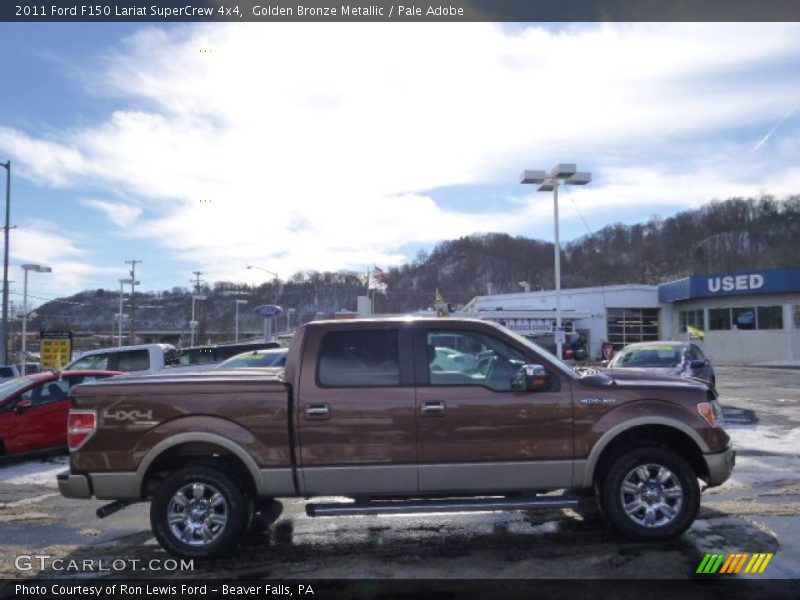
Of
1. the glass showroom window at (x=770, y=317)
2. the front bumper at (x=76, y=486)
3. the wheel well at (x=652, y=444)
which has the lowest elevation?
the front bumper at (x=76, y=486)

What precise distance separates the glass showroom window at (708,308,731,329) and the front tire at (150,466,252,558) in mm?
48387

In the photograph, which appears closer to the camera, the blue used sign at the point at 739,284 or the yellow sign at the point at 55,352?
the yellow sign at the point at 55,352

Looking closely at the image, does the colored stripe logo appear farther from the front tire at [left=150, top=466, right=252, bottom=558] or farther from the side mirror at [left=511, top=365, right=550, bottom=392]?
the front tire at [left=150, top=466, right=252, bottom=558]

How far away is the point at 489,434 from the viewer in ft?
19.6

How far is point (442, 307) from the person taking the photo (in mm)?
18984

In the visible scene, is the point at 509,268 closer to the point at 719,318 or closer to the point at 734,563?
the point at 719,318

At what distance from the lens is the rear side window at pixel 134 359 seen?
715 inches

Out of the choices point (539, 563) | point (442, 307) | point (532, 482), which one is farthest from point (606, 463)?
point (442, 307)

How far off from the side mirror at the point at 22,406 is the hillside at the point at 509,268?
4924cm

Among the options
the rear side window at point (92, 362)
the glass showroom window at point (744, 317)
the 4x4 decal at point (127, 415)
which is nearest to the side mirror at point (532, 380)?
the 4x4 decal at point (127, 415)

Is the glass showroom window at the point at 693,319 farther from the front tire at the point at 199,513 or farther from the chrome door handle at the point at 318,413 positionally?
the front tire at the point at 199,513

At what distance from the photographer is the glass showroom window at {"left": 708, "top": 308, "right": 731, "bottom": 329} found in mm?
48062

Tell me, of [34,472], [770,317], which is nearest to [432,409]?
[34,472]

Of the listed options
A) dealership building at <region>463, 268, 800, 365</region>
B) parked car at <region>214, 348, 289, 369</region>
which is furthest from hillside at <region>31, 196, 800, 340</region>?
parked car at <region>214, 348, 289, 369</region>
